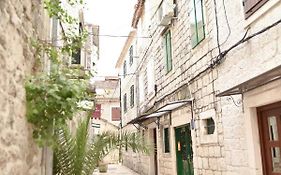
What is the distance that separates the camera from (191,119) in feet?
28.6

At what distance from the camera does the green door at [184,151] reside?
9445mm

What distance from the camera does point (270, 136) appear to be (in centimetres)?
529

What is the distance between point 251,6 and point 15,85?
12.5ft

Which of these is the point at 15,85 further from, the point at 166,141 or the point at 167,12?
the point at 166,141

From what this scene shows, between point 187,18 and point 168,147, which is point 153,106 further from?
point 187,18

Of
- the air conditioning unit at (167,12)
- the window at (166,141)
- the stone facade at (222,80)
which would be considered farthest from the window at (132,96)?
the air conditioning unit at (167,12)

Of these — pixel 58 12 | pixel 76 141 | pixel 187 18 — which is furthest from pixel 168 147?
pixel 58 12

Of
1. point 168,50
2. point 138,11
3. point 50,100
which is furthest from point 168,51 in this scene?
point 50,100

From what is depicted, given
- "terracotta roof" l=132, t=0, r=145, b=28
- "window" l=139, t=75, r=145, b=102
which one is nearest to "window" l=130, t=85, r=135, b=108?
"window" l=139, t=75, r=145, b=102

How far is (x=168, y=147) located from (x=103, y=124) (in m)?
19.7

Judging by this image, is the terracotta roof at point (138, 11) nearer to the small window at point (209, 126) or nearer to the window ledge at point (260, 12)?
the small window at point (209, 126)

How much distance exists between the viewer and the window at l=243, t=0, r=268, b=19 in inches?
201

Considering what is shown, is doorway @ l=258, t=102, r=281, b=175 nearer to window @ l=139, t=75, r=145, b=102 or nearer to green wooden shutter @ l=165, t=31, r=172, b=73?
green wooden shutter @ l=165, t=31, r=172, b=73

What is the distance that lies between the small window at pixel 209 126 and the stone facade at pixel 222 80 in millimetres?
85
